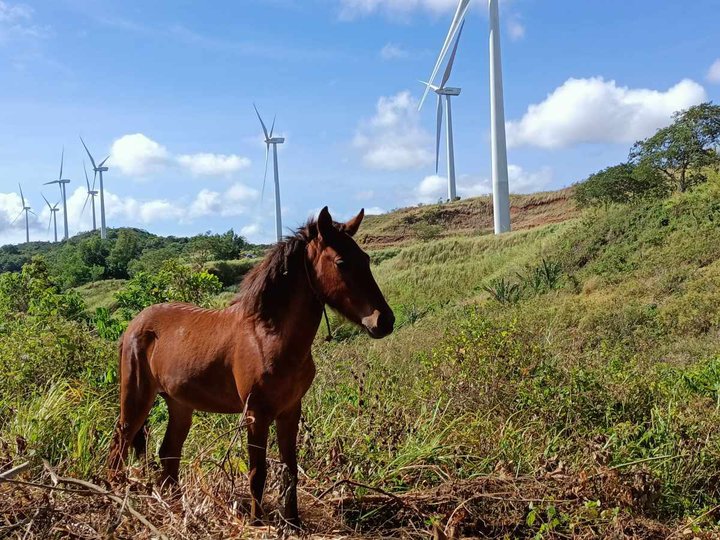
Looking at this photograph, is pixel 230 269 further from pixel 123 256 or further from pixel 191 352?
pixel 191 352

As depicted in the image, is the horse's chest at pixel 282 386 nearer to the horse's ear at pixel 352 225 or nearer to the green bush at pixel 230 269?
the horse's ear at pixel 352 225

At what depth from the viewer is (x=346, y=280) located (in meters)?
3.03

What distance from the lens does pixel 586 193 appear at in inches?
1421

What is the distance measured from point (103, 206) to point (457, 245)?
121 ft

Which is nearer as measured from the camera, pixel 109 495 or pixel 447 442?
pixel 109 495

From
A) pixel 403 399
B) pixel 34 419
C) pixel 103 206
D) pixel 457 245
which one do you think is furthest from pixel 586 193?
pixel 103 206

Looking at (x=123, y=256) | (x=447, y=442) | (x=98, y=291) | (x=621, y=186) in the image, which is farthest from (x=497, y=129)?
(x=123, y=256)

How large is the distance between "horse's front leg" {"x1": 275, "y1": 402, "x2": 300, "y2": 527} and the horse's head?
65cm

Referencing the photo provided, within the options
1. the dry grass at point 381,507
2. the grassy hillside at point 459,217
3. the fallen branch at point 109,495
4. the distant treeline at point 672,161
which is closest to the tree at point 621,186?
the distant treeline at point 672,161

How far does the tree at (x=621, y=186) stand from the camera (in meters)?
30.2

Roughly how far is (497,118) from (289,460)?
27691 mm

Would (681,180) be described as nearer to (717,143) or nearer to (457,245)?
(717,143)

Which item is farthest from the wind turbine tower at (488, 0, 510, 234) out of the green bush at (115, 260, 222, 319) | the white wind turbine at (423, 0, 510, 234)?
the green bush at (115, 260, 222, 319)

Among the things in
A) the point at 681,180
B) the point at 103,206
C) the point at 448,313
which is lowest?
the point at 448,313
